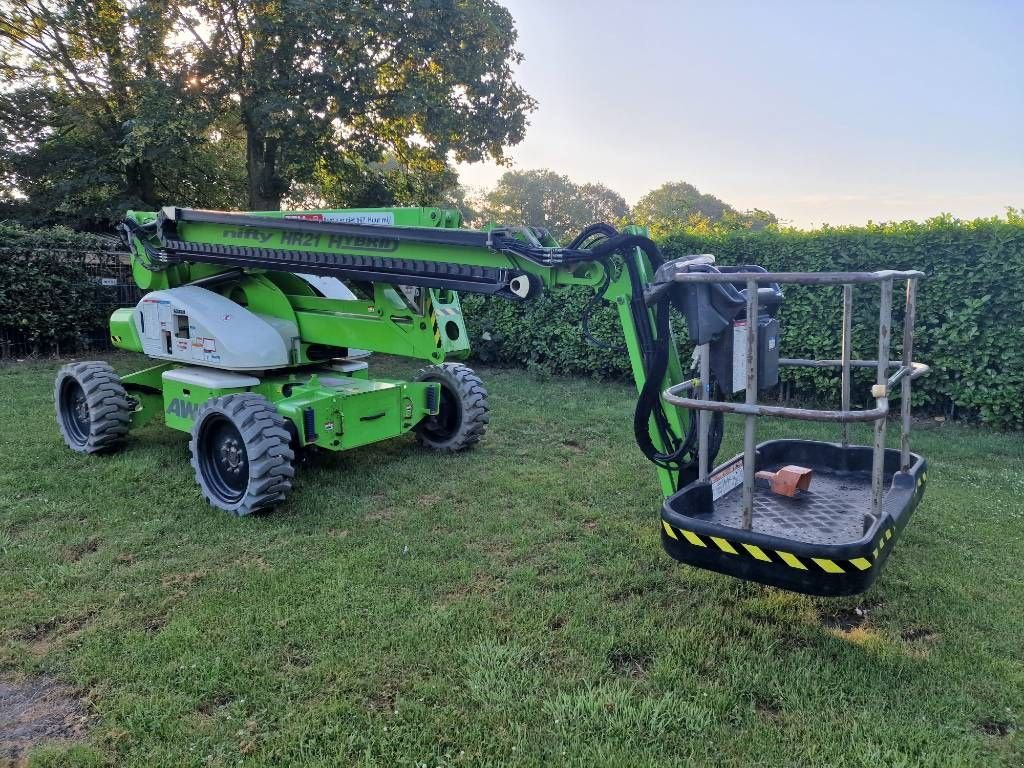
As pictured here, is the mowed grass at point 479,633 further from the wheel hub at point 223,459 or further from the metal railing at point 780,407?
Result: the metal railing at point 780,407

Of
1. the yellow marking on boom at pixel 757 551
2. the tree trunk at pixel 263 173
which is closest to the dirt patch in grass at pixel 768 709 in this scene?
the yellow marking on boom at pixel 757 551

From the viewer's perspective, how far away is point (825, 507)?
4047mm

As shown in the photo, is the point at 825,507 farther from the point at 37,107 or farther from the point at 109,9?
the point at 37,107

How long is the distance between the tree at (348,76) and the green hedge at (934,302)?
9128 millimetres

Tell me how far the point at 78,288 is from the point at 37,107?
9.27m

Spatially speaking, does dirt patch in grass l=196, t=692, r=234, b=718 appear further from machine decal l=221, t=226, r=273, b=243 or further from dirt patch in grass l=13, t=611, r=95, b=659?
machine decal l=221, t=226, r=273, b=243

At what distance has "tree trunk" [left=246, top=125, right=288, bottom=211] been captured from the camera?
16.8 meters

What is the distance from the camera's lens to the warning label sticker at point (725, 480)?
3840 millimetres

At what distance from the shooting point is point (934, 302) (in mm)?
8219

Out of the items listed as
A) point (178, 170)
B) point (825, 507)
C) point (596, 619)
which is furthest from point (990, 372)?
point (178, 170)

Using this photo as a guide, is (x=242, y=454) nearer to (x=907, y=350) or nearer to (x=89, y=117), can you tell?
(x=907, y=350)

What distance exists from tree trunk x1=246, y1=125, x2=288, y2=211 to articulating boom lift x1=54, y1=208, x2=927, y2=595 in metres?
11.3

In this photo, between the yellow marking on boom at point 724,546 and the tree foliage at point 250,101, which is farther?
the tree foliage at point 250,101

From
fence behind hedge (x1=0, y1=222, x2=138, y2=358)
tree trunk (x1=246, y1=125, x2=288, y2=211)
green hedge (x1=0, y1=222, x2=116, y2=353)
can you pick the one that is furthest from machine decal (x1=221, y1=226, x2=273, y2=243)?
tree trunk (x1=246, y1=125, x2=288, y2=211)
